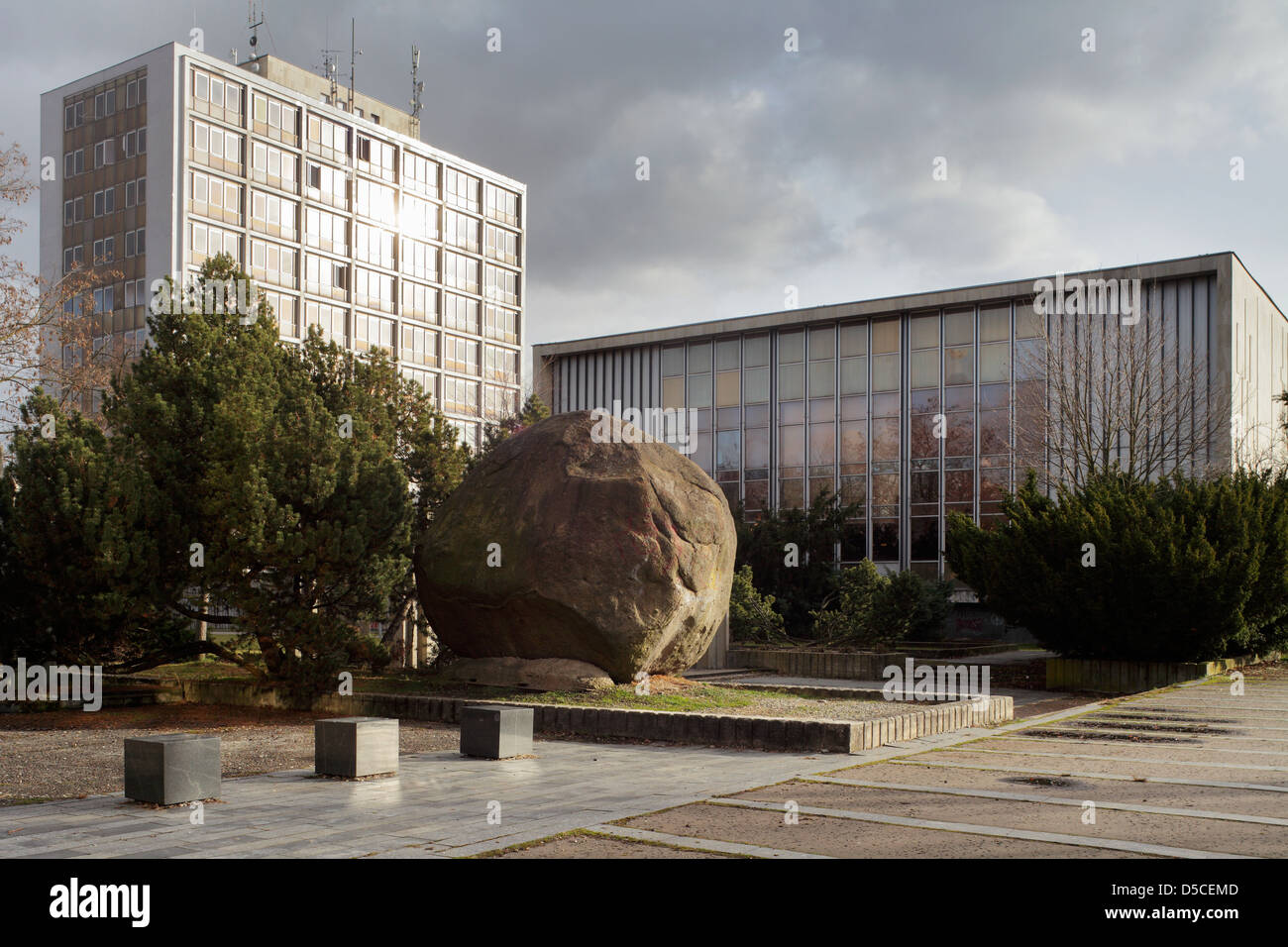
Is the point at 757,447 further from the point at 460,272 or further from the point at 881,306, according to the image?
the point at 460,272

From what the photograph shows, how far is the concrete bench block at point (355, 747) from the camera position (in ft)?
31.5

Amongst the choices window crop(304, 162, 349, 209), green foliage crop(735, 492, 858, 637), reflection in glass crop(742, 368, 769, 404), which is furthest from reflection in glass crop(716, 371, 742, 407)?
window crop(304, 162, 349, 209)

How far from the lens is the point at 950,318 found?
142ft

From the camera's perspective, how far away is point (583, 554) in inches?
585

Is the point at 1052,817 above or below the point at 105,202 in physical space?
below

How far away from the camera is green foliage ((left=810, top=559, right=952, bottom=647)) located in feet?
81.5

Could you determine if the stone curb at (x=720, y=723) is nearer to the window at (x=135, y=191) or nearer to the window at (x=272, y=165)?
the window at (x=135, y=191)

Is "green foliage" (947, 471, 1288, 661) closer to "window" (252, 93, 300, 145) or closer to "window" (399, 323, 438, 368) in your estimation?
"window" (252, 93, 300, 145)

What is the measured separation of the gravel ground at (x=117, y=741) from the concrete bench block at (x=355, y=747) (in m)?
0.77

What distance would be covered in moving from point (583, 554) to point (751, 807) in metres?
6.84

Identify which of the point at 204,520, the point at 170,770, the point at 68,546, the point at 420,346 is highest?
the point at 420,346

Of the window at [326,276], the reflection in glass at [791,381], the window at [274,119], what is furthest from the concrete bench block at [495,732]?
the window at [274,119]

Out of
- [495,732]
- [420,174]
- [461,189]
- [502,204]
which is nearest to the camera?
[495,732]

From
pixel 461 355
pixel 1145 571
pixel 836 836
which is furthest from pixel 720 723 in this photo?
pixel 461 355
